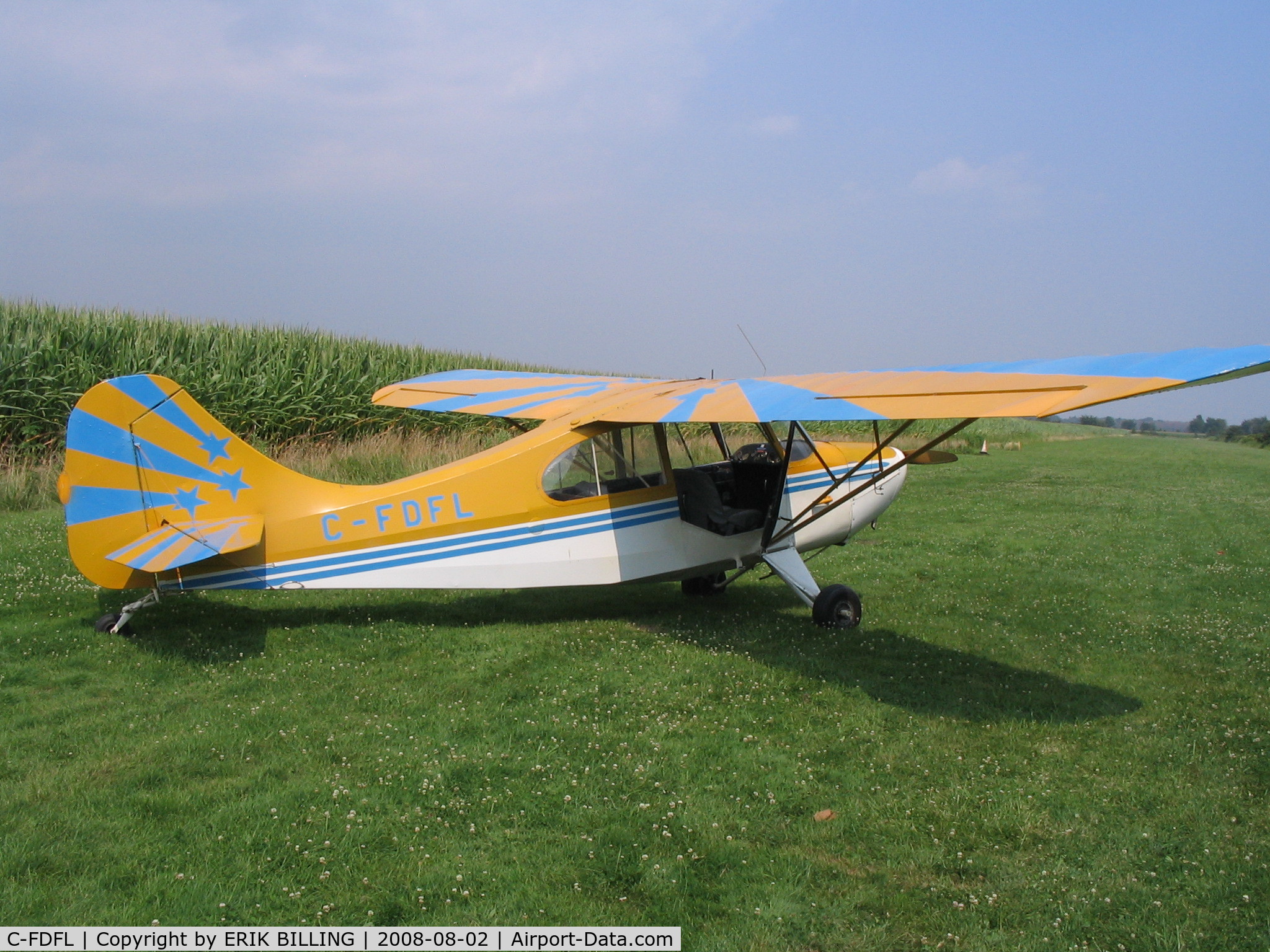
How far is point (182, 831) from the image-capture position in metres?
3.85

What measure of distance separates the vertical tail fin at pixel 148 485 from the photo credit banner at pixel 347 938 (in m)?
2.82

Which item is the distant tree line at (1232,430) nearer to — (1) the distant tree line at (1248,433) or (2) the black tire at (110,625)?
(1) the distant tree line at (1248,433)

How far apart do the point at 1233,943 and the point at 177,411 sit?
678cm

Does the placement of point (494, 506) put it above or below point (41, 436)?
below

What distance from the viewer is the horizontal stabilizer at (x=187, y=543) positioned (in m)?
5.56

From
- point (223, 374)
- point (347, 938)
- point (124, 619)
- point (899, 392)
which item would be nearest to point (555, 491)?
point (899, 392)

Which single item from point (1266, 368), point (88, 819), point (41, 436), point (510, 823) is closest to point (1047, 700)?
point (1266, 368)

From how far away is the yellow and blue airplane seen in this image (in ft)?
18.7

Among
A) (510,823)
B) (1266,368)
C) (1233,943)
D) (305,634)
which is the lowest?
(1233,943)

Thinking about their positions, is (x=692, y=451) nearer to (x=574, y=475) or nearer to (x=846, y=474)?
(x=846, y=474)

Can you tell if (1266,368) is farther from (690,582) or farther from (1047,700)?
(690,582)

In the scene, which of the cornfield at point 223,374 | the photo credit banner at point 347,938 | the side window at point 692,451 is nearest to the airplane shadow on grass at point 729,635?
the side window at point 692,451

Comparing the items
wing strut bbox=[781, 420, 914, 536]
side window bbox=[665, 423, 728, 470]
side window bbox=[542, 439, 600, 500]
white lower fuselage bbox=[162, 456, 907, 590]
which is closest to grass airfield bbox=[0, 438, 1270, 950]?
white lower fuselage bbox=[162, 456, 907, 590]

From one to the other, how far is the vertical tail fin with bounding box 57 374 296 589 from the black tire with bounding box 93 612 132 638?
1.82 feet
